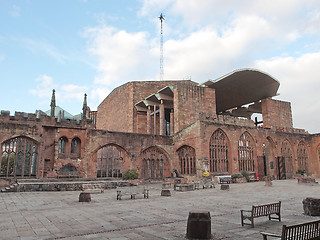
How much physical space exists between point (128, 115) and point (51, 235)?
30105mm

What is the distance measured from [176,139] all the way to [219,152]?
4.18 meters

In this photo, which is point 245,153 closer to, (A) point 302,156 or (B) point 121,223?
(A) point 302,156

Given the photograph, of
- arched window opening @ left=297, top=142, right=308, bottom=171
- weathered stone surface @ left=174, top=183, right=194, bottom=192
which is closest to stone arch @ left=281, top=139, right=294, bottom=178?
arched window opening @ left=297, top=142, right=308, bottom=171

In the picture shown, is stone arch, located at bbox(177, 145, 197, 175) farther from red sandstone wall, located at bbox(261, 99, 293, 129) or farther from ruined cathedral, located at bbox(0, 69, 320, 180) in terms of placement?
red sandstone wall, located at bbox(261, 99, 293, 129)

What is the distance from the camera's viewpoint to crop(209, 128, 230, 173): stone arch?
77.3 ft

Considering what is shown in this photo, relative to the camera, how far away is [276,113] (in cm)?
3338

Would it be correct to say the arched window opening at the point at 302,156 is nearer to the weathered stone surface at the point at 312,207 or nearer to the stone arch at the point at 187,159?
the stone arch at the point at 187,159

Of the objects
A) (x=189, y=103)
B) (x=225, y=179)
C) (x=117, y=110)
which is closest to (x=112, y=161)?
(x=189, y=103)

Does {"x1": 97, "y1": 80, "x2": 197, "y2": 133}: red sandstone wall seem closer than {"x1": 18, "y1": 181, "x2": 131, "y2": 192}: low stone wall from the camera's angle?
No

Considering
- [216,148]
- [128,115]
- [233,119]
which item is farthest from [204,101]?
[128,115]

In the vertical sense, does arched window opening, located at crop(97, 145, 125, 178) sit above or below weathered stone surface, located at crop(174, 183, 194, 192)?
above

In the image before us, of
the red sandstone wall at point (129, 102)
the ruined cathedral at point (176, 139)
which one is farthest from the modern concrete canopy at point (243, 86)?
the red sandstone wall at point (129, 102)

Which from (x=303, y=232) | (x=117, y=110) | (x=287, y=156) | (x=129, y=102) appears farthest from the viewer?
(x=117, y=110)

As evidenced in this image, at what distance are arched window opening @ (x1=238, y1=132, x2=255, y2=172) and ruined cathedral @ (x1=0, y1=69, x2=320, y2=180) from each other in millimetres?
95
